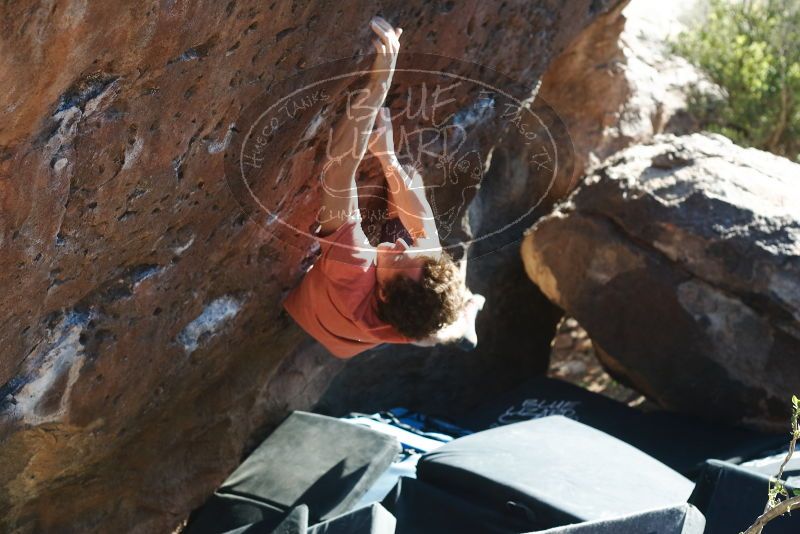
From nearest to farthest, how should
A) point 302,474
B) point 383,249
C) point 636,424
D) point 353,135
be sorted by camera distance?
1. point 353,135
2. point 383,249
3. point 302,474
4. point 636,424

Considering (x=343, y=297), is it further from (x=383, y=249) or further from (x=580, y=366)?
(x=580, y=366)

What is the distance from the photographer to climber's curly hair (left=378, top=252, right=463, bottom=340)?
107 inches

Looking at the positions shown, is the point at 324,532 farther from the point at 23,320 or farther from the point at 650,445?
the point at 650,445

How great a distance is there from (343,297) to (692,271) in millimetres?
1686

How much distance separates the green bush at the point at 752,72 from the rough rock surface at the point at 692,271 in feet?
5.74

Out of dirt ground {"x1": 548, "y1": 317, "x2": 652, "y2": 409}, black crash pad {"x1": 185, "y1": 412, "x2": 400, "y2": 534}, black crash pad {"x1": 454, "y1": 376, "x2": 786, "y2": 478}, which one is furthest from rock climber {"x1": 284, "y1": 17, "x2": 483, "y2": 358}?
dirt ground {"x1": 548, "y1": 317, "x2": 652, "y2": 409}

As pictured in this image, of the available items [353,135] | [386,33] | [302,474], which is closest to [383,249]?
[353,135]

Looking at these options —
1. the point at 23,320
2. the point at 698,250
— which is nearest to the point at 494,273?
the point at 698,250

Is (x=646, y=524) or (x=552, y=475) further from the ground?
(x=646, y=524)

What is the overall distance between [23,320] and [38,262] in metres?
0.21

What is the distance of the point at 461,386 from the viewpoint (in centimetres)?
458

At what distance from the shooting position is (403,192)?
2781mm

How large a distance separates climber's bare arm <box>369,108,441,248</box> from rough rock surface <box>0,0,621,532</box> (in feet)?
0.64

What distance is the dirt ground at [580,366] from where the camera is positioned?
5678 mm
